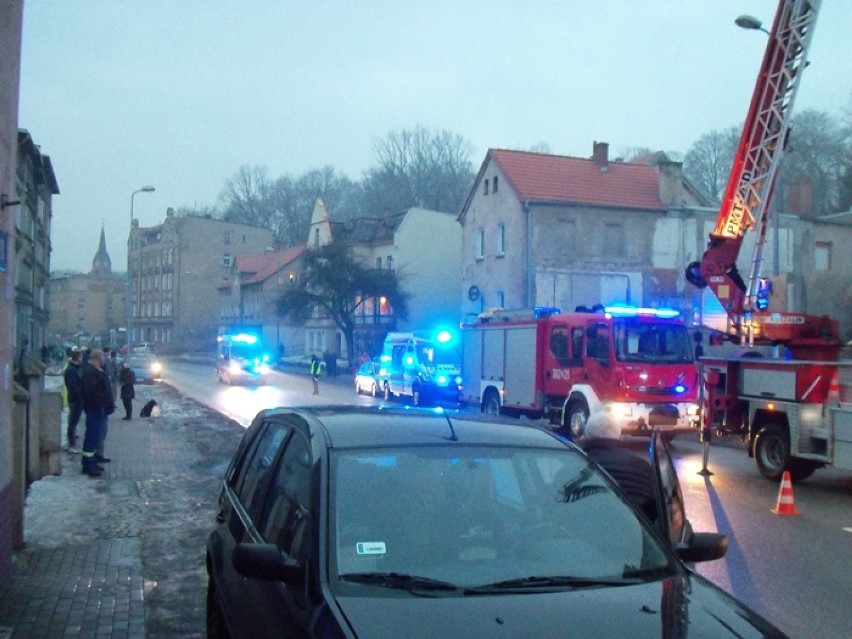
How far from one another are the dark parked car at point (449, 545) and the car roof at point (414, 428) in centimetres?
1

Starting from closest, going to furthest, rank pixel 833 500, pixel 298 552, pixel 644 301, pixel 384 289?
pixel 298 552 → pixel 833 500 → pixel 644 301 → pixel 384 289

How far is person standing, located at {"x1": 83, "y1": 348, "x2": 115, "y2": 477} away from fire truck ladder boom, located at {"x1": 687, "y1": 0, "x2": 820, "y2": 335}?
38.3 feet

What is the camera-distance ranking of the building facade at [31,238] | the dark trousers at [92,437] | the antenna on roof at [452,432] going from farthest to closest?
the building facade at [31,238]
the dark trousers at [92,437]
the antenna on roof at [452,432]

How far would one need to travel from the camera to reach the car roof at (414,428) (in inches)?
155

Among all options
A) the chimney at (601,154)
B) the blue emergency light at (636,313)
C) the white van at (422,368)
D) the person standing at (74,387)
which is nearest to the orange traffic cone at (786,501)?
the blue emergency light at (636,313)

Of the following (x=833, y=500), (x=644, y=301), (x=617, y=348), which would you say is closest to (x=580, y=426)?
(x=617, y=348)

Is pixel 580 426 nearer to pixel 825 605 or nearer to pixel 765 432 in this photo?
pixel 765 432

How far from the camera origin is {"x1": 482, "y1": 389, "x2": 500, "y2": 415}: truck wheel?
839 inches

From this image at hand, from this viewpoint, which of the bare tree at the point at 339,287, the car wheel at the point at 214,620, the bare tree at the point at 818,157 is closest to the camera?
the car wheel at the point at 214,620

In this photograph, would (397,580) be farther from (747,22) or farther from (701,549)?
(747,22)

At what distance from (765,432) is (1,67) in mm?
11134

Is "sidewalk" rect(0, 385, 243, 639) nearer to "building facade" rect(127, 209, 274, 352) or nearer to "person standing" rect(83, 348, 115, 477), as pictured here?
"person standing" rect(83, 348, 115, 477)

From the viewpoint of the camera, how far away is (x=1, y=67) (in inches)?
258

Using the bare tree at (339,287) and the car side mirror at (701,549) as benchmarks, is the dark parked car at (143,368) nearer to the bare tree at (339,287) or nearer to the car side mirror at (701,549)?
the bare tree at (339,287)
